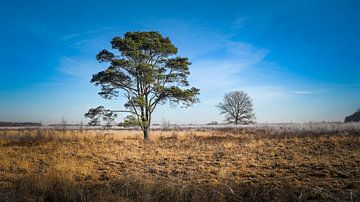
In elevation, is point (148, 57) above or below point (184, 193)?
above

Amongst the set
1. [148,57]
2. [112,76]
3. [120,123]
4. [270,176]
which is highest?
[148,57]

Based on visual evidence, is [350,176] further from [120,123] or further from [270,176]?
[120,123]

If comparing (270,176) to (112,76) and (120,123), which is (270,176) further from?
(112,76)

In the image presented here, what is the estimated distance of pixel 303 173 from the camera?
804cm

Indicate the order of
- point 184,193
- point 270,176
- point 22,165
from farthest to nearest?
point 22,165, point 270,176, point 184,193

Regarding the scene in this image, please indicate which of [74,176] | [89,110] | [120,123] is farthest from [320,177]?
[89,110]

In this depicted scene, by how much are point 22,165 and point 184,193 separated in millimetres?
7572

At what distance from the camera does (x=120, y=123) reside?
54.2ft

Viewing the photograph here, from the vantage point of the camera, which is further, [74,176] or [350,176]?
[74,176]

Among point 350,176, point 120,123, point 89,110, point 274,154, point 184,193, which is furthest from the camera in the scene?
point 89,110

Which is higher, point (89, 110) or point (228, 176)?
point (89, 110)

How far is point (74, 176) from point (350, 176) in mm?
8572

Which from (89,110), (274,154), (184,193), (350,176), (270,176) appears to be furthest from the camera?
(89,110)

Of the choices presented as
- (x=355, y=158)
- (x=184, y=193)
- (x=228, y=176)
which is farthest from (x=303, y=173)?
(x=184, y=193)
